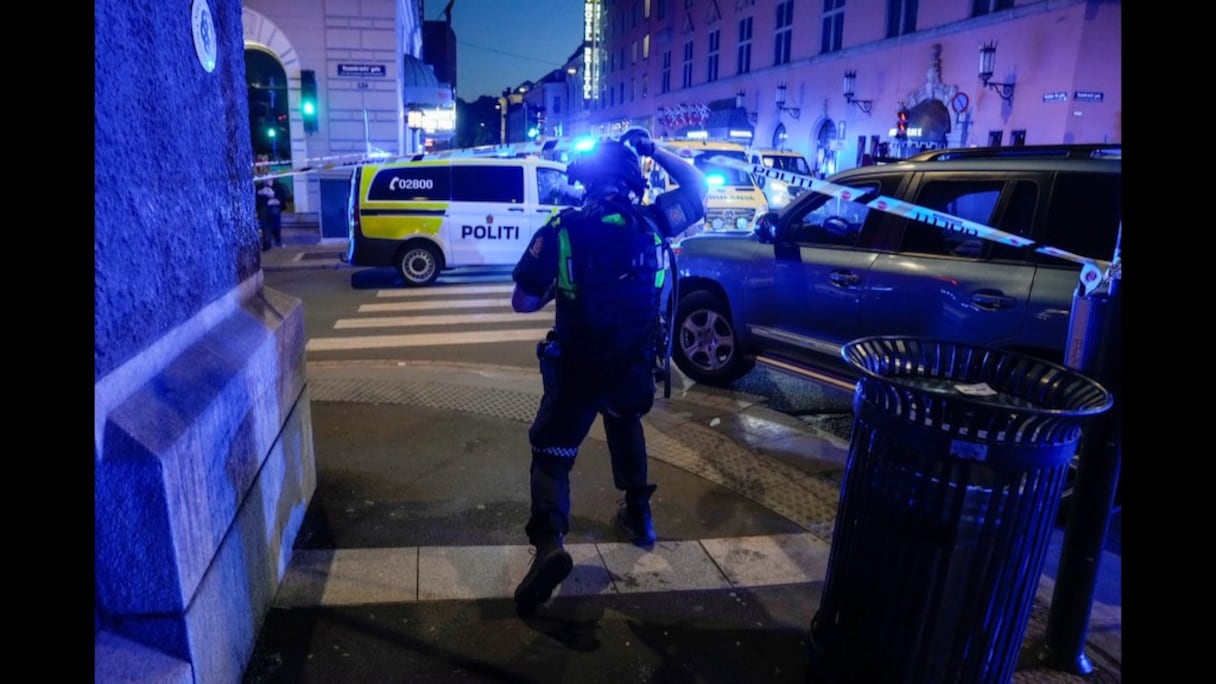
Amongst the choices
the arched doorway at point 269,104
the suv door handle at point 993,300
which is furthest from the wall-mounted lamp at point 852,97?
the suv door handle at point 993,300

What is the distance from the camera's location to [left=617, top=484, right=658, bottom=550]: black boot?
144 inches

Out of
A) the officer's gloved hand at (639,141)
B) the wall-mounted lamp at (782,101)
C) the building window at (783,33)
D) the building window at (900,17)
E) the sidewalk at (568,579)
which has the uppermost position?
the building window at (783,33)

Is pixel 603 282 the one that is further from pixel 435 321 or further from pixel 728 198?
pixel 728 198

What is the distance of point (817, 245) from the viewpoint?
5.85 metres

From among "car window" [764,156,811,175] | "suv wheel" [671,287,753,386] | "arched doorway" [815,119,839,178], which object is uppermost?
"arched doorway" [815,119,839,178]

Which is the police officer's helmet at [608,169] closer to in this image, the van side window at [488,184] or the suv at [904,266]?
the suv at [904,266]

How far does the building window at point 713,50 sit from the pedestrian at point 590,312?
35.7 meters

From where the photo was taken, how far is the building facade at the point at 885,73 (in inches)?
661

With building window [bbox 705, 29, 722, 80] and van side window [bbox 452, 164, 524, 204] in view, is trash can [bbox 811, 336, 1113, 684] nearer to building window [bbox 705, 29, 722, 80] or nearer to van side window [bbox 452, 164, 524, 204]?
van side window [bbox 452, 164, 524, 204]

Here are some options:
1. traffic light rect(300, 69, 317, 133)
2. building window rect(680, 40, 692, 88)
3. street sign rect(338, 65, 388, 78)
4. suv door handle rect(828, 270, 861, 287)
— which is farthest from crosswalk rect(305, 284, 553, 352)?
building window rect(680, 40, 692, 88)

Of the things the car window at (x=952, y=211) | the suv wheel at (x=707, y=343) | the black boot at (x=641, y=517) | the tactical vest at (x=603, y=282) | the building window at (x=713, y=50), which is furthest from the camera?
the building window at (x=713, y=50)

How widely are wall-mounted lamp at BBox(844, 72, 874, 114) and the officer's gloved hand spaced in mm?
23052

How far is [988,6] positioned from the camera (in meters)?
19.4
